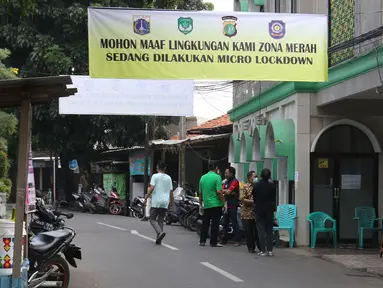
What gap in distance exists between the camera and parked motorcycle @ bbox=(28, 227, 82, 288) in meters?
7.68

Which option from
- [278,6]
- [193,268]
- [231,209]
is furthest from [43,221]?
[278,6]

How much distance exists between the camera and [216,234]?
13836 millimetres

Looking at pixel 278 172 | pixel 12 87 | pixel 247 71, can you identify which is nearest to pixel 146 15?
pixel 247 71

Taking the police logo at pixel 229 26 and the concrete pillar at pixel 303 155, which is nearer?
the police logo at pixel 229 26

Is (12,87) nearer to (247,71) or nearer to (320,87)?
(247,71)

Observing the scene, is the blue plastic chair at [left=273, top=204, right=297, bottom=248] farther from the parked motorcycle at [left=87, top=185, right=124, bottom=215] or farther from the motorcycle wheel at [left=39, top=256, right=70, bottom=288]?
the parked motorcycle at [left=87, top=185, right=124, bottom=215]

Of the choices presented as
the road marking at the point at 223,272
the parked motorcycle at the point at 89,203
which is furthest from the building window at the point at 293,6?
the parked motorcycle at the point at 89,203

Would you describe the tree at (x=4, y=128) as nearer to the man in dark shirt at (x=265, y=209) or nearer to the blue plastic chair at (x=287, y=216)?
the man in dark shirt at (x=265, y=209)

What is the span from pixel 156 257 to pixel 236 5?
1400 cm

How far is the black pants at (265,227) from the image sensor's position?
12.5m

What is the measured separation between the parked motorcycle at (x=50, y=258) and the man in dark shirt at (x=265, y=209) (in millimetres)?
5025

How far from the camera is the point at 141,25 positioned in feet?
34.3

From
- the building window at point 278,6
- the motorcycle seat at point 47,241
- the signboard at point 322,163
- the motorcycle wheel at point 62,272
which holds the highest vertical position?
the building window at point 278,6

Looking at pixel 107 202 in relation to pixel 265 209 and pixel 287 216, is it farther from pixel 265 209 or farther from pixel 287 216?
pixel 265 209
